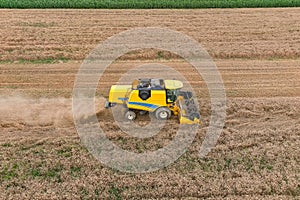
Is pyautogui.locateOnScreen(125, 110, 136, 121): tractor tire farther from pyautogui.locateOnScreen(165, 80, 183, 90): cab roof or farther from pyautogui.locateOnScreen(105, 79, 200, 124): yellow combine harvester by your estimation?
pyautogui.locateOnScreen(165, 80, 183, 90): cab roof

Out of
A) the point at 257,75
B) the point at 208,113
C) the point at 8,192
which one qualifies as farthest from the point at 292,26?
the point at 8,192

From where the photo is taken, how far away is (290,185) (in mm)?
9750

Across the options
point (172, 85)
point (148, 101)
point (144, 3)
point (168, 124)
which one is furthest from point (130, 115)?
point (144, 3)

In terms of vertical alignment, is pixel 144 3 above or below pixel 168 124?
above

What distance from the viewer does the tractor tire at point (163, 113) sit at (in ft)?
40.4

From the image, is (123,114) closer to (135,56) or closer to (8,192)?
(8,192)

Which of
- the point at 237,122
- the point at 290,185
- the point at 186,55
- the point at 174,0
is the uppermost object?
the point at 174,0

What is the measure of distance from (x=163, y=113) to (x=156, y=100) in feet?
2.16

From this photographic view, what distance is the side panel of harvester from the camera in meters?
12.0

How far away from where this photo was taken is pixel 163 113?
12.4 m

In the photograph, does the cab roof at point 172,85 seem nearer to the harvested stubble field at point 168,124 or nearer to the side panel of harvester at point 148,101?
the side panel of harvester at point 148,101

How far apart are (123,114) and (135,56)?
21.5 ft

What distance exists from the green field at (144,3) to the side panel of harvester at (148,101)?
18.8 meters

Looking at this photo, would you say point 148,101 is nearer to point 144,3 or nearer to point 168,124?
point 168,124
